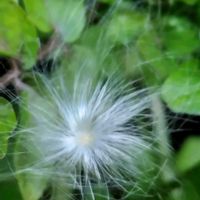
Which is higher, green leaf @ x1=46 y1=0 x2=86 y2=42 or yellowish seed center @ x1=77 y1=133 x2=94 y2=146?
green leaf @ x1=46 y1=0 x2=86 y2=42

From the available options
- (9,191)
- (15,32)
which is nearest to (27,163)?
(9,191)

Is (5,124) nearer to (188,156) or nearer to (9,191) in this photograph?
(9,191)

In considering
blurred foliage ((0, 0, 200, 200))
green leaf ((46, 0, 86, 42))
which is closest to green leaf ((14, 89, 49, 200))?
blurred foliage ((0, 0, 200, 200))

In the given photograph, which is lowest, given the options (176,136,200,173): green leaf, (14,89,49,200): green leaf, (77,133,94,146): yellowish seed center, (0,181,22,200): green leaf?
(0,181,22,200): green leaf

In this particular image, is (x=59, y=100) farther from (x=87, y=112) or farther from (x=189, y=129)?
(x=189, y=129)

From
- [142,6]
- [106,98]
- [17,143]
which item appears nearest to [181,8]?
[142,6]

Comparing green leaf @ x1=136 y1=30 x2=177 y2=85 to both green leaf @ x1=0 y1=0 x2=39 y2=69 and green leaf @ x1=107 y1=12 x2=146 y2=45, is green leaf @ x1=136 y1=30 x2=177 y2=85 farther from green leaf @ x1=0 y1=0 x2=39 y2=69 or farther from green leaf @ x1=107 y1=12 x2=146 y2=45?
green leaf @ x1=0 y1=0 x2=39 y2=69
